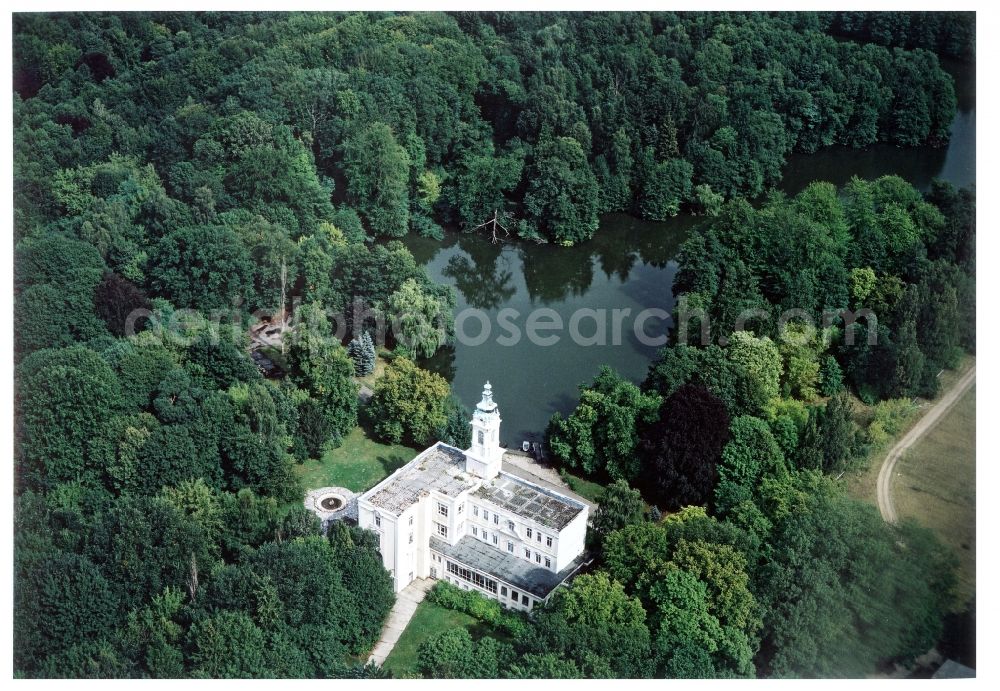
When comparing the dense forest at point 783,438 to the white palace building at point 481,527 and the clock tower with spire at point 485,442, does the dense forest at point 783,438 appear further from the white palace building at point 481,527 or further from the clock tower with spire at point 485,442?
the clock tower with spire at point 485,442

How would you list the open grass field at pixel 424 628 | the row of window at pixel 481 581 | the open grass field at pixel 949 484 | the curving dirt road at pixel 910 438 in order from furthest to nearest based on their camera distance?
1. the curving dirt road at pixel 910 438
2. the row of window at pixel 481 581
3. the open grass field at pixel 424 628
4. the open grass field at pixel 949 484

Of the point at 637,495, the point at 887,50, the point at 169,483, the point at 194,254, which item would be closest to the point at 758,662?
the point at 637,495

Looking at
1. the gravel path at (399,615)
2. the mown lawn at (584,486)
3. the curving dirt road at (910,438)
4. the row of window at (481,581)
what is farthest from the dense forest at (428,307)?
the row of window at (481,581)

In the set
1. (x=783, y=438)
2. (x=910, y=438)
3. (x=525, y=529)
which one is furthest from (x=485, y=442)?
(x=910, y=438)

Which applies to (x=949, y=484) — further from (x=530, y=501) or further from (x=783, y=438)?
(x=530, y=501)

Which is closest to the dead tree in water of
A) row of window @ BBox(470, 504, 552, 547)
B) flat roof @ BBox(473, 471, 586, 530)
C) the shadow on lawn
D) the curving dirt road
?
the shadow on lawn

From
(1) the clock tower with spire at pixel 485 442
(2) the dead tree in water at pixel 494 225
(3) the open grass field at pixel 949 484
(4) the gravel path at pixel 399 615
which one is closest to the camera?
(3) the open grass field at pixel 949 484

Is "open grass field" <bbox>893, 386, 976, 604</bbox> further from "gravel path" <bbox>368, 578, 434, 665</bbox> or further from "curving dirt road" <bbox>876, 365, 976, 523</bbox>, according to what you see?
"gravel path" <bbox>368, 578, 434, 665</bbox>
